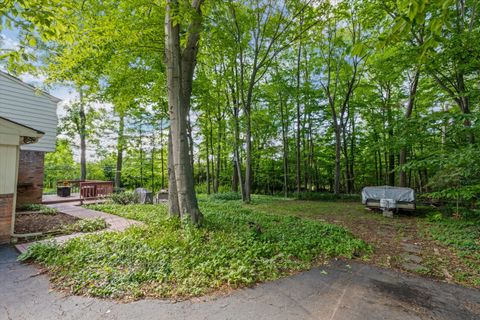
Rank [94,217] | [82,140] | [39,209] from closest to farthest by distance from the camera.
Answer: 1. [94,217]
2. [39,209]
3. [82,140]

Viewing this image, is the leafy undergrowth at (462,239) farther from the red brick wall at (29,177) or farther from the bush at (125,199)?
the red brick wall at (29,177)

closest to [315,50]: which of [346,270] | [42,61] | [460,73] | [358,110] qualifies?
[358,110]

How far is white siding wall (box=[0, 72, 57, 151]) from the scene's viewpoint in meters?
7.39

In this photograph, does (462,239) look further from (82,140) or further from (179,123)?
(82,140)

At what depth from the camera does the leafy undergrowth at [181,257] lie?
2.82 meters

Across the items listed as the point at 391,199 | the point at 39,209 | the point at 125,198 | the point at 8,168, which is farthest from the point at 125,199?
the point at 391,199

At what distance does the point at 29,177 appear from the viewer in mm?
7645

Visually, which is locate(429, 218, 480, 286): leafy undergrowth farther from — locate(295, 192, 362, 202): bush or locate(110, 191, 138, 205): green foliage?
locate(110, 191, 138, 205): green foliage

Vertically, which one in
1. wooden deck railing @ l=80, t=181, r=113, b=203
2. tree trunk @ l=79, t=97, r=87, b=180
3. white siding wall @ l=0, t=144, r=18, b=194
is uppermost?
tree trunk @ l=79, t=97, r=87, b=180

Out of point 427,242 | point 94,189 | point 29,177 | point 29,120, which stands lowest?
point 427,242

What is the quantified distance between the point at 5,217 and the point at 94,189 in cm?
597

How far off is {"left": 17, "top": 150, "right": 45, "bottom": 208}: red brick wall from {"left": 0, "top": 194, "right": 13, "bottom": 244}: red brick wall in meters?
3.81

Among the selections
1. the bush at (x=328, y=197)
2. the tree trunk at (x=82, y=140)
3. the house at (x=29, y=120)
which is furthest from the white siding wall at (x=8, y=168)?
the bush at (x=328, y=197)

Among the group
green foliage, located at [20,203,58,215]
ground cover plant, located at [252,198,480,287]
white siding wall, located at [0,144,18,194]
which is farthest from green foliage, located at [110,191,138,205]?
ground cover plant, located at [252,198,480,287]
